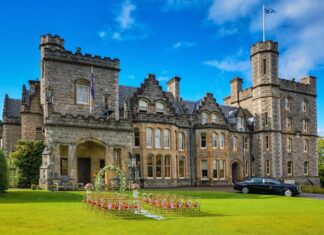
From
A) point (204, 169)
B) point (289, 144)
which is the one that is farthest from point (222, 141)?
point (289, 144)

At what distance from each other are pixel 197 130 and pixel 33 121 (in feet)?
57.7

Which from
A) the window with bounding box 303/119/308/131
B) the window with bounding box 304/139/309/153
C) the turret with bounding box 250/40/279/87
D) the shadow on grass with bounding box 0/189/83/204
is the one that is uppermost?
the turret with bounding box 250/40/279/87

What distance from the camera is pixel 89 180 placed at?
34.7 metres

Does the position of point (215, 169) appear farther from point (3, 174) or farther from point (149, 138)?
point (3, 174)

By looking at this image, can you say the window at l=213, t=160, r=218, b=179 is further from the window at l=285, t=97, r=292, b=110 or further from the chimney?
the window at l=285, t=97, r=292, b=110

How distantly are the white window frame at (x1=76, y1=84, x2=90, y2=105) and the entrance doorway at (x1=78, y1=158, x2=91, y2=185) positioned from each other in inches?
208

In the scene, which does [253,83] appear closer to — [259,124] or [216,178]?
[259,124]

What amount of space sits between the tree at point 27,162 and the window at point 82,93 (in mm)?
5731

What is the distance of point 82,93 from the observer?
3509cm

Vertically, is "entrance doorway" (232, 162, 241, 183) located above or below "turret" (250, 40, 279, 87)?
below

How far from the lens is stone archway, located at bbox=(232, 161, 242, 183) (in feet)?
152

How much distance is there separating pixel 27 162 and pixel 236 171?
25.5 m

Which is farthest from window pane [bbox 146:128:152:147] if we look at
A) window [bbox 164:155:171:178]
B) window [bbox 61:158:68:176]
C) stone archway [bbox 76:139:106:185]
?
window [bbox 61:158:68:176]

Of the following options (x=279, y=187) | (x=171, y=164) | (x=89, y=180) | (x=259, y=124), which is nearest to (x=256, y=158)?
(x=259, y=124)
